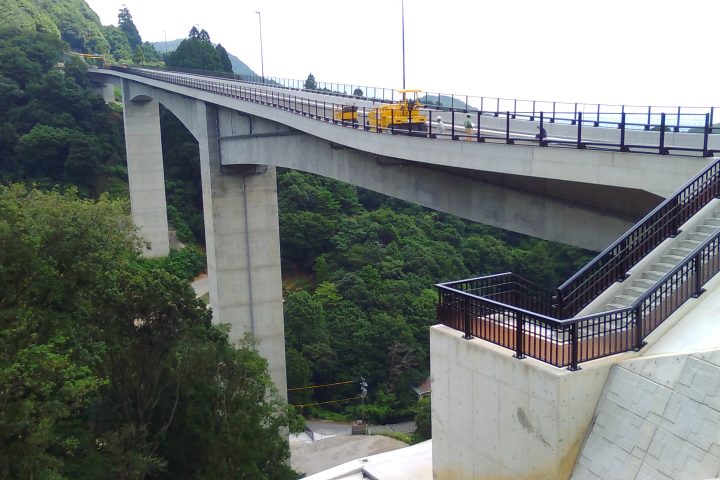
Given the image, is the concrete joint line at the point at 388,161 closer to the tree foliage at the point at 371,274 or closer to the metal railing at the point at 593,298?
the metal railing at the point at 593,298

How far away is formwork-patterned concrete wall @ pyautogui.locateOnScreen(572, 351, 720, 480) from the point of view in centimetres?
816

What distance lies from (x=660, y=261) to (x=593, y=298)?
4.02ft

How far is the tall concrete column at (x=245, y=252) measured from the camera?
103 feet

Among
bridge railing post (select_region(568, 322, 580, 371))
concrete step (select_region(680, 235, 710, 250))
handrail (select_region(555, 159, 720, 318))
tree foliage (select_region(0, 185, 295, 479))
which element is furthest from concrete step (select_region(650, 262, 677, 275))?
tree foliage (select_region(0, 185, 295, 479))

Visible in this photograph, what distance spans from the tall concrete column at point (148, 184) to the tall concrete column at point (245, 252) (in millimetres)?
21868

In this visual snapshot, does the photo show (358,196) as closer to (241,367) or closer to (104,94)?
(104,94)

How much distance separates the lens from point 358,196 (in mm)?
63062

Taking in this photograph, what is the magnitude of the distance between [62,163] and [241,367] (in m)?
44.6

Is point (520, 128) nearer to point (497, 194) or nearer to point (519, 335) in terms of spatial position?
point (497, 194)

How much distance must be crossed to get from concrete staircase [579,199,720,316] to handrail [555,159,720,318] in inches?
5.3

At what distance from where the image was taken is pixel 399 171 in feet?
67.9

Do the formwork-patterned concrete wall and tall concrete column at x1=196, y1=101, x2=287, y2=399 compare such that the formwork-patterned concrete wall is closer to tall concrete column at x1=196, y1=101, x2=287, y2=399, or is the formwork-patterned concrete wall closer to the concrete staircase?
the concrete staircase

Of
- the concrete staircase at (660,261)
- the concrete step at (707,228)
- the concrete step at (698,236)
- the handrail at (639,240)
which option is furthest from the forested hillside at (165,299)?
the concrete step at (707,228)

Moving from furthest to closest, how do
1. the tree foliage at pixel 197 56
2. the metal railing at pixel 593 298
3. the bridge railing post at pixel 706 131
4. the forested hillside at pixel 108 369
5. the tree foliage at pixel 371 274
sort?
the tree foliage at pixel 197 56 < the tree foliage at pixel 371 274 < the bridge railing post at pixel 706 131 < the forested hillside at pixel 108 369 < the metal railing at pixel 593 298
